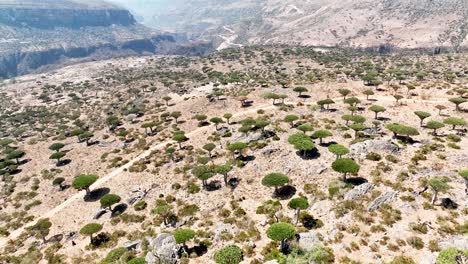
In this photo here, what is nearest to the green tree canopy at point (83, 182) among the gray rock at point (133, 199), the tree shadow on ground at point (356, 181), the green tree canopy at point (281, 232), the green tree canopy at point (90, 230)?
the gray rock at point (133, 199)

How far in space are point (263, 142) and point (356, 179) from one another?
68.4ft

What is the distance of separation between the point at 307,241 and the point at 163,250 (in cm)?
1682

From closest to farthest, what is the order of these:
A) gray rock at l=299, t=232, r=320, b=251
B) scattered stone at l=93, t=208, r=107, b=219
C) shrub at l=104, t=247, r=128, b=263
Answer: gray rock at l=299, t=232, r=320, b=251
shrub at l=104, t=247, r=128, b=263
scattered stone at l=93, t=208, r=107, b=219

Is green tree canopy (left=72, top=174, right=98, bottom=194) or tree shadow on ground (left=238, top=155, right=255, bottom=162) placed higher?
tree shadow on ground (left=238, top=155, right=255, bottom=162)

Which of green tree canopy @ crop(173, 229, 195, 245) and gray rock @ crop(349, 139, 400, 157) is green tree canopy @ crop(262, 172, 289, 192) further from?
gray rock @ crop(349, 139, 400, 157)

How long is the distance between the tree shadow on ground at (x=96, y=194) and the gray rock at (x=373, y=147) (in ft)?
147

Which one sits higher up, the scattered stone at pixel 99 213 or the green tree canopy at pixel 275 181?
the green tree canopy at pixel 275 181

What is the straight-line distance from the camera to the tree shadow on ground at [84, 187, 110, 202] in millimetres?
57469

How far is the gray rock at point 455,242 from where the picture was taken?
3114cm

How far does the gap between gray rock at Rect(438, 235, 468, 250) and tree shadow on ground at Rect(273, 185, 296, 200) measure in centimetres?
1866

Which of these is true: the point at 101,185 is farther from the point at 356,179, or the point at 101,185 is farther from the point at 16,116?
the point at 16,116

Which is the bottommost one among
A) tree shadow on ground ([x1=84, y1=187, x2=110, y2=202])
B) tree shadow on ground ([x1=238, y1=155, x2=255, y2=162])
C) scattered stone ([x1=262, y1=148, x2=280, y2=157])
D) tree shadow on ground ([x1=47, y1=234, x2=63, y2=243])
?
tree shadow on ground ([x1=47, y1=234, x2=63, y2=243])

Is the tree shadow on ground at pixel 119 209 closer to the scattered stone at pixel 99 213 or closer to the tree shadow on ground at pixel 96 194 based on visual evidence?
the scattered stone at pixel 99 213

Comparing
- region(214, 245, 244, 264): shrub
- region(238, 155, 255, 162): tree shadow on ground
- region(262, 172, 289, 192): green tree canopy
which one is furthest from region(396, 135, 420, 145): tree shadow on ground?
region(214, 245, 244, 264): shrub
